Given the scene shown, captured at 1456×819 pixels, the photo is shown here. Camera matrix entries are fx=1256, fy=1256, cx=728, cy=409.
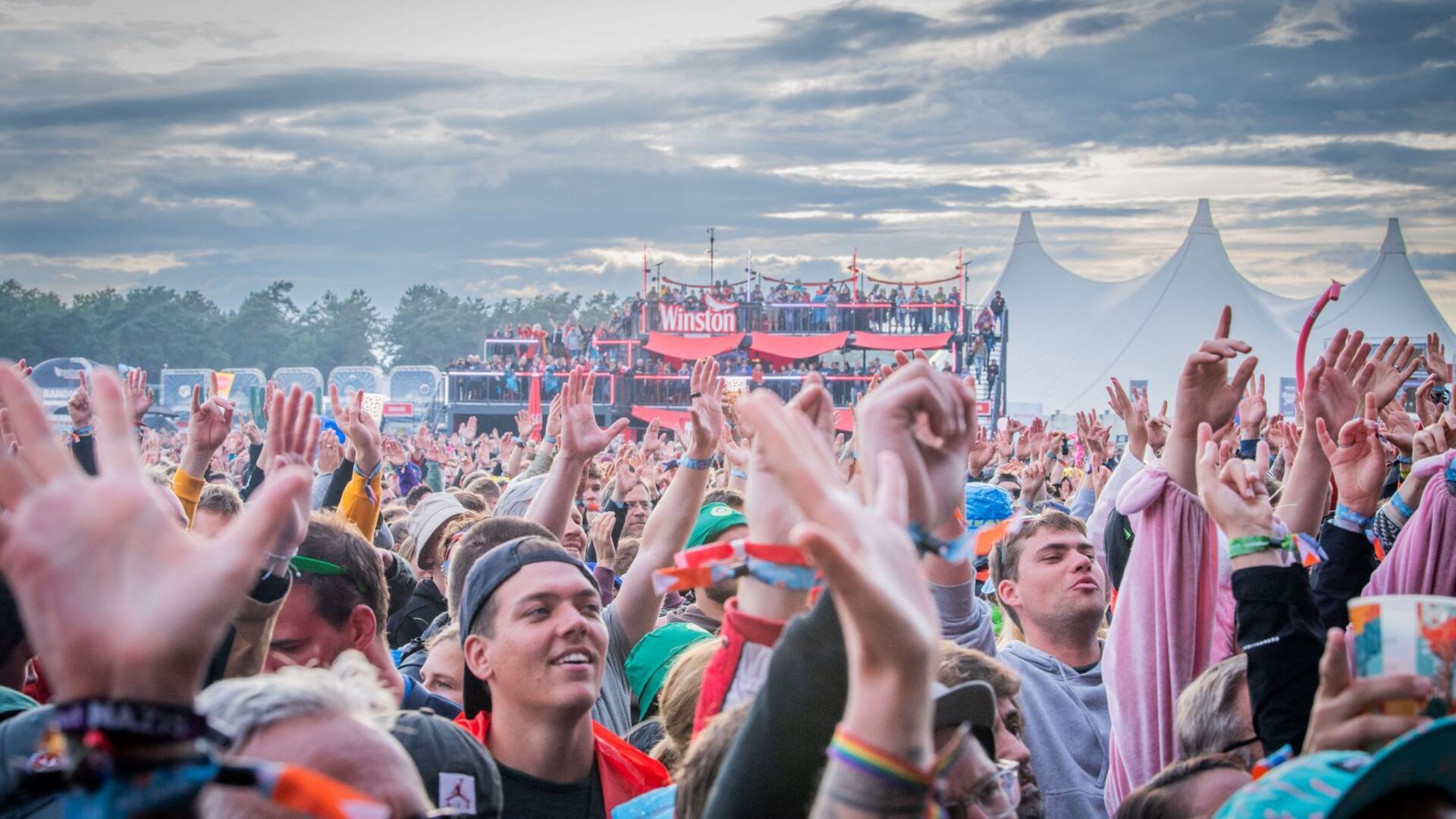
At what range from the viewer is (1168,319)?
48.7m

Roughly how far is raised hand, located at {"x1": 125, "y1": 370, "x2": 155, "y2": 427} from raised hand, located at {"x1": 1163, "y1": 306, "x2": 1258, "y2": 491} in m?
4.43

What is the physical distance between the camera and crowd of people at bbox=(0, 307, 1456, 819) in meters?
1.29

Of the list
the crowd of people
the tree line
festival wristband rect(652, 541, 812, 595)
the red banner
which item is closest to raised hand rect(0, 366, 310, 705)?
the crowd of people

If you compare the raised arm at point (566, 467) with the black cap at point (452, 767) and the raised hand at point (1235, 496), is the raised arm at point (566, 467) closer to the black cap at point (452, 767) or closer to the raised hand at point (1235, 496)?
the black cap at point (452, 767)

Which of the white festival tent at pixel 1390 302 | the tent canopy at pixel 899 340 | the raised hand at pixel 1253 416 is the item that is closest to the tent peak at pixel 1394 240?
the white festival tent at pixel 1390 302

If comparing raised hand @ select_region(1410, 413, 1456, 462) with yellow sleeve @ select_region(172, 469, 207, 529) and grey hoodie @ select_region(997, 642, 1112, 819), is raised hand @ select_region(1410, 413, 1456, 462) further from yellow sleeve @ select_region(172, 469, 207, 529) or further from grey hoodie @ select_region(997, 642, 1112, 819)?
yellow sleeve @ select_region(172, 469, 207, 529)

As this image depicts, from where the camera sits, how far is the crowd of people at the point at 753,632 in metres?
1.29

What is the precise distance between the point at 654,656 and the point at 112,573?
2.58 m

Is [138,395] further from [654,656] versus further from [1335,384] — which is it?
[1335,384]

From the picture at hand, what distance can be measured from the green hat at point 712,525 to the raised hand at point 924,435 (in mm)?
2355

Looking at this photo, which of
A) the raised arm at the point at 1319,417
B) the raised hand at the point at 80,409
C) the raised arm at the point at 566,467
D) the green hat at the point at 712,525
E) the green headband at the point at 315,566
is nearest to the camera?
the green headband at the point at 315,566

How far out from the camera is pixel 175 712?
1.26m

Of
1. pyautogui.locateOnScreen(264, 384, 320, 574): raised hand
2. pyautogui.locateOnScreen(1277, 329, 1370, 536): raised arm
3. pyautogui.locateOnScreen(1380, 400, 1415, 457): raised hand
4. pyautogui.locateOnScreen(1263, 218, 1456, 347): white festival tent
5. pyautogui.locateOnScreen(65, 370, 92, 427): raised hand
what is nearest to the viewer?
pyautogui.locateOnScreen(264, 384, 320, 574): raised hand

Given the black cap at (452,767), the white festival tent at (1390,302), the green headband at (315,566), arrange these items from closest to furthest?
1. the black cap at (452,767)
2. the green headband at (315,566)
3. the white festival tent at (1390,302)
